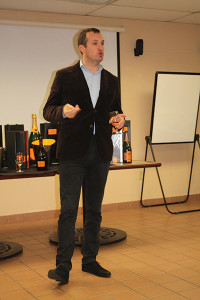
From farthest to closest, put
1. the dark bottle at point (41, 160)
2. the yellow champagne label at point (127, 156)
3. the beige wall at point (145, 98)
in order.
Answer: the beige wall at point (145, 98), the yellow champagne label at point (127, 156), the dark bottle at point (41, 160)

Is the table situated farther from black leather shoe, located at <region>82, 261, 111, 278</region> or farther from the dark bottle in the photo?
black leather shoe, located at <region>82, 261, 111, 278</region>

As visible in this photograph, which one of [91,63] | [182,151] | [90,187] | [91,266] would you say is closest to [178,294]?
[91,266]

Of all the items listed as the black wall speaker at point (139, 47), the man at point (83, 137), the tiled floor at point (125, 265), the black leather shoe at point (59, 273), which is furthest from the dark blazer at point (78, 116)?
the black wall speaker at point (139, 47)

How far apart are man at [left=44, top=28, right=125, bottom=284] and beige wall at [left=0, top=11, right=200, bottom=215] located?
2349 millimetres

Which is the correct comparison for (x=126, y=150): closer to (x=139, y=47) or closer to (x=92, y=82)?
(x=92, y=82)

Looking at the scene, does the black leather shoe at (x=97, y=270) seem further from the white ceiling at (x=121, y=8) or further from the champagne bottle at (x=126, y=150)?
the white ceiling at (x=121, y=8)

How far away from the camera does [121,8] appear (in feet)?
16.5

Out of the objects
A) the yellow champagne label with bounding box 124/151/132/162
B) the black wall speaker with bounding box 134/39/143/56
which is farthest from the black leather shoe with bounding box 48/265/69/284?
the black wall speaker with bounding box 134/39/143/56

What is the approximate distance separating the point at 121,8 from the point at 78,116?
264 cm

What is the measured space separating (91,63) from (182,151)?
3.45 m

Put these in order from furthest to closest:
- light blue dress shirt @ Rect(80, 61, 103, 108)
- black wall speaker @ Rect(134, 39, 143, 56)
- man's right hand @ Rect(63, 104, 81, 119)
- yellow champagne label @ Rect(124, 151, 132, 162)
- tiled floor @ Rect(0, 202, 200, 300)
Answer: black wall speaker @ Rect(134, 39, 143, 56), yellow champagne label @ Rect(124, 151, 132, 162), light blue dress shirt @ Rect(80, 61, 103, 108), tiled floor @ Rect(0, 202, 200, 300), man's right hand @ Rect(63, 104, 81, 119)

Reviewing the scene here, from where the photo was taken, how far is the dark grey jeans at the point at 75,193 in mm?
2773

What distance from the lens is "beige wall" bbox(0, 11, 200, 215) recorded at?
17.2 ft

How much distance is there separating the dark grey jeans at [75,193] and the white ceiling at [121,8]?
2.40 m
